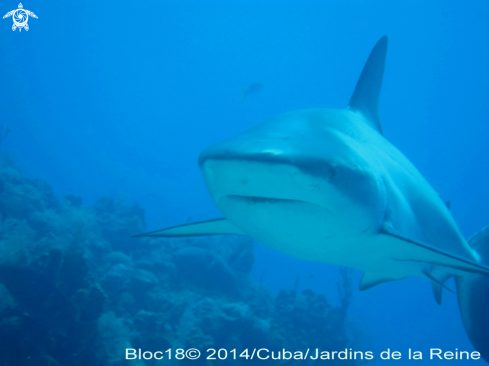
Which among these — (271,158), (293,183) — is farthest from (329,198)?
(271,158)

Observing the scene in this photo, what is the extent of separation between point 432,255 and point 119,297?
8.33 m

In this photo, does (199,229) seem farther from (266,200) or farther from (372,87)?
(372,87)

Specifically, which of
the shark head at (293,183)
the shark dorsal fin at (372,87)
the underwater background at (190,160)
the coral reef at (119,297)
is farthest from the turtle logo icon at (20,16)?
the shark head at (293,183)

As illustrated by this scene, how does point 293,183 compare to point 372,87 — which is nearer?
point 293,183

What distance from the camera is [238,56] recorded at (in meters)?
87.9

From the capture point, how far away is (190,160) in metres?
119

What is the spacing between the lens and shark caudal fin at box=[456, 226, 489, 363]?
3359 mm

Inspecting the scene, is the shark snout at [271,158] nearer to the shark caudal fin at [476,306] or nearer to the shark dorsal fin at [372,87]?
the shark dorsal fin at [372,87]

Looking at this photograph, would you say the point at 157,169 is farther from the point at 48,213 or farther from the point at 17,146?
the point at 48,213

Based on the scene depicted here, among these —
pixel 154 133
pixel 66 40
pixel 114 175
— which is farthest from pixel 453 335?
pixel 154 133

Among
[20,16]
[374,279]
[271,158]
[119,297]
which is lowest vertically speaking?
[271,158]

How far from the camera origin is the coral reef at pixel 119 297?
530 centimetres

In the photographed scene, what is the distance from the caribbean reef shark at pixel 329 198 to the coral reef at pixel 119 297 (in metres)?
4.07

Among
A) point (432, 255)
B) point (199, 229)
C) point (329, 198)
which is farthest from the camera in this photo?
point (199, 229)
